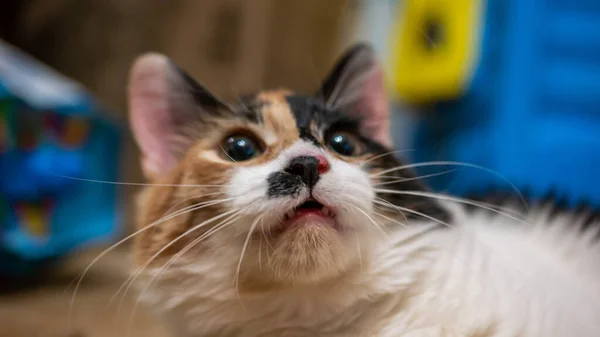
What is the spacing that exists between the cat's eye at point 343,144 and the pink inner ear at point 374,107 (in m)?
0.12

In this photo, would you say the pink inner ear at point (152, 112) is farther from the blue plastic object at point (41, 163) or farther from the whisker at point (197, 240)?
the blue plastic object at point (41, 163)

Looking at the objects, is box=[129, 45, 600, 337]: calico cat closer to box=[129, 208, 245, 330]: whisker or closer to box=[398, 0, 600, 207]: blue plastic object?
box=[129, 208, 245, 330]: whisker

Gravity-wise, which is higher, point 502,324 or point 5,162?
point 5,162

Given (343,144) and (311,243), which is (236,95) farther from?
(311,243)

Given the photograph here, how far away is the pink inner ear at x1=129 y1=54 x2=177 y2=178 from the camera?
87 cm

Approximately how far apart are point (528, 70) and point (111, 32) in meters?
1.57

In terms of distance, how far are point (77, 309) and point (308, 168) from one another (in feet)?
2.83

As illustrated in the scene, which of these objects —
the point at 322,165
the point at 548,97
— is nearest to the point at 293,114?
the point at 322,165


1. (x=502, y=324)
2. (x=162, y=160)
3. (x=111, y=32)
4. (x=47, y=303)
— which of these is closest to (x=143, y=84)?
(x=162, y=160)

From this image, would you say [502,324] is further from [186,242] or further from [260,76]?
[260,76]

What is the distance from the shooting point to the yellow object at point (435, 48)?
1.76 metres

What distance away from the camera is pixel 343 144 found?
809 mm

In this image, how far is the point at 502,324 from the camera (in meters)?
0.68

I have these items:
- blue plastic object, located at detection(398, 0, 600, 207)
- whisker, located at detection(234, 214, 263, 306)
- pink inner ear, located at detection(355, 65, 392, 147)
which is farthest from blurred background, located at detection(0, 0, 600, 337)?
whisker, located at detection(234, 214, 263, 306)
